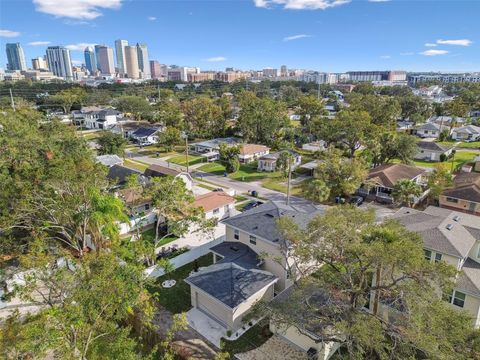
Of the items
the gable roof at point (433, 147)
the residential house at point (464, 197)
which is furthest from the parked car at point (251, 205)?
the gable roof at point (433, 147)

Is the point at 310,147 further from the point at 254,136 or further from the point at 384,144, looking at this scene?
the point at 384,144

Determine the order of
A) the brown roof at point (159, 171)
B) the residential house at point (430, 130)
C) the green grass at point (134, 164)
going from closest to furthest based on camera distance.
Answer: the brown roof at point (159, 171)
the green grass at point (134, 164)
the residential house at point (430, 130)

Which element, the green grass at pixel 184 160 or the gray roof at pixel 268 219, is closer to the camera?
the gray roof at pixel 268 219

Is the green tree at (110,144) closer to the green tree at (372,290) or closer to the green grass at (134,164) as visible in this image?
the green grass at (134,164)

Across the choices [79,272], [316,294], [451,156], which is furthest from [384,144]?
[79,272]

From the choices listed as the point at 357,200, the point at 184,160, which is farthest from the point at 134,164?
the point at 357,200

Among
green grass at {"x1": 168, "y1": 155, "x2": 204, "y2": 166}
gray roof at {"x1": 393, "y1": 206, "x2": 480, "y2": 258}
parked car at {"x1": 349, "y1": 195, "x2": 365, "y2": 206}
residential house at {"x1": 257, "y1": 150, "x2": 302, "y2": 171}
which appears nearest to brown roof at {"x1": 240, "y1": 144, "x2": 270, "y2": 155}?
residential house at {"x1": 257, "y1": 150, "x2": 302, "y2": 171}

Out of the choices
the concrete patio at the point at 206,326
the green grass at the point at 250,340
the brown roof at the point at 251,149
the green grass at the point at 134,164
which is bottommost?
the green grass at the point at 250,340
